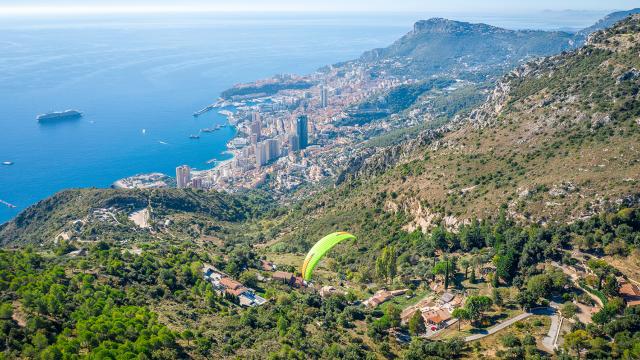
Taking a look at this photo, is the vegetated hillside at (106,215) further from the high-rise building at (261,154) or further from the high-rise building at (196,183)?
the high-rise building at (261,154)

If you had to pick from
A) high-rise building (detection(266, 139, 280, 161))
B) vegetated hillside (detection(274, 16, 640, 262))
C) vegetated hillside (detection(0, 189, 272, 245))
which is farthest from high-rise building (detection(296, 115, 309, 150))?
vegetated hillside (detection(274, 16, 640, 262))

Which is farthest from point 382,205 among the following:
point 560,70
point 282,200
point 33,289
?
point 282,200

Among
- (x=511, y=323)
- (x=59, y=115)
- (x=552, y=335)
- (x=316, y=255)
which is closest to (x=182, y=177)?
(x=59, y=115)

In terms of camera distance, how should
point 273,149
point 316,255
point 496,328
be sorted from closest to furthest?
point 496,328 → point 316,255 → point 273,149

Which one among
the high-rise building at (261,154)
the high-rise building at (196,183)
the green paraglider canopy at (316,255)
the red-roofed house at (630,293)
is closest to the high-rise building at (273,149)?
the high-rise building at (261,154)

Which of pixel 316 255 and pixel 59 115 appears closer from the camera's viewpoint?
pixel 316 255

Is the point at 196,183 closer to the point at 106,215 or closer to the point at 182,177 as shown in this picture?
the point at 182,177
